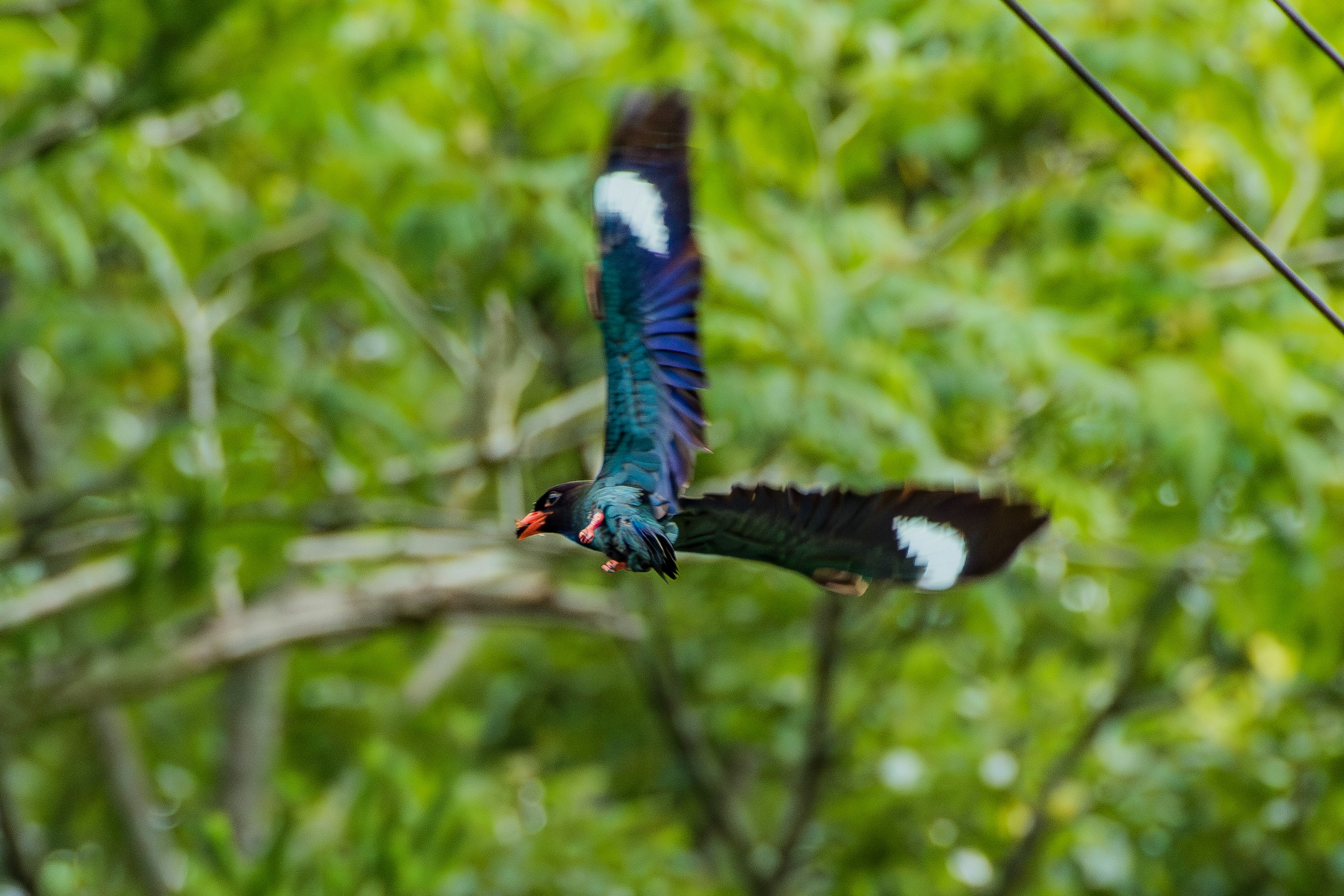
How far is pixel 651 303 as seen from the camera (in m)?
1.68

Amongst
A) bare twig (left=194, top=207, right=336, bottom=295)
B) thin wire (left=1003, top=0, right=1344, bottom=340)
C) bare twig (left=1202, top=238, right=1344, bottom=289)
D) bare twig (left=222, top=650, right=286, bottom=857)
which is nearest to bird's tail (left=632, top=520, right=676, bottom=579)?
thin wire (left=1003, top=0, right=1344, bottom=340)

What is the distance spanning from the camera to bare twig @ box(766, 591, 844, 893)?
416cm

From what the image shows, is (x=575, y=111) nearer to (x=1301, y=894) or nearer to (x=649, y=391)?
(x=649, y=391)

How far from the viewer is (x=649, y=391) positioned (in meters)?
1.68

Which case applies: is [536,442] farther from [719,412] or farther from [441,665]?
[441,665]

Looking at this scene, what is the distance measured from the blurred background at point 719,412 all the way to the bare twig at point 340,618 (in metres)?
0.01

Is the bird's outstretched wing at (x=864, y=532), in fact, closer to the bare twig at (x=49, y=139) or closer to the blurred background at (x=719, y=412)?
the blurred background at (x=719, y=412)

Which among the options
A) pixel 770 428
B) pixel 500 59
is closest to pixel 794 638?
pixel 770 428

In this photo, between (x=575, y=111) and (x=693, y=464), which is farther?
(x=575, y=111)

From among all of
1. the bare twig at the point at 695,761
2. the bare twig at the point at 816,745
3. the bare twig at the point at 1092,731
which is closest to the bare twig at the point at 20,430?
the bare twig at the point at 695,761

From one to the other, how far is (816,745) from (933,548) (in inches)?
119

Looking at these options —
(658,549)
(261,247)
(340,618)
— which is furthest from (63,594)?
(658,549)

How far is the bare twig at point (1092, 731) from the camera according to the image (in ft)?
15.3

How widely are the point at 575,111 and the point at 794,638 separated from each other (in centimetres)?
248
